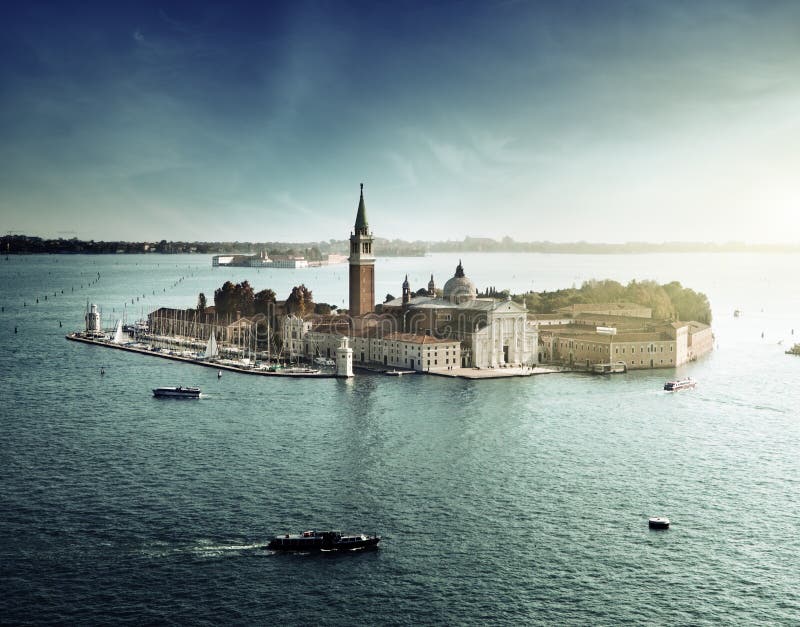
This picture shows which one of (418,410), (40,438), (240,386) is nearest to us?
(40,438)

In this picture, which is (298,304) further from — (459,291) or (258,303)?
(459,291)

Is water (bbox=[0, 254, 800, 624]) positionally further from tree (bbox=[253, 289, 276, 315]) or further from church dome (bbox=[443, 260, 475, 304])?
tree (bbox=[253, 289, 276, 315])

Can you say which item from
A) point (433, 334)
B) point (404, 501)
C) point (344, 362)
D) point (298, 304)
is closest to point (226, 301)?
point (298, 304)

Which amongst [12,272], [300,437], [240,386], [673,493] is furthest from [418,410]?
[12,272]

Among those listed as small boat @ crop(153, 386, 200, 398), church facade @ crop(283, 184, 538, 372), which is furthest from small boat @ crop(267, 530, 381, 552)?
church facade @ crop(283, 184, 538, 372)

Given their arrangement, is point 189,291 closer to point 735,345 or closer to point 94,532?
point 735,345

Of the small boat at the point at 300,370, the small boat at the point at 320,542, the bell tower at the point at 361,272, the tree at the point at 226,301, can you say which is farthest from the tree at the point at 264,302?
the small boat at the point at 320,542
